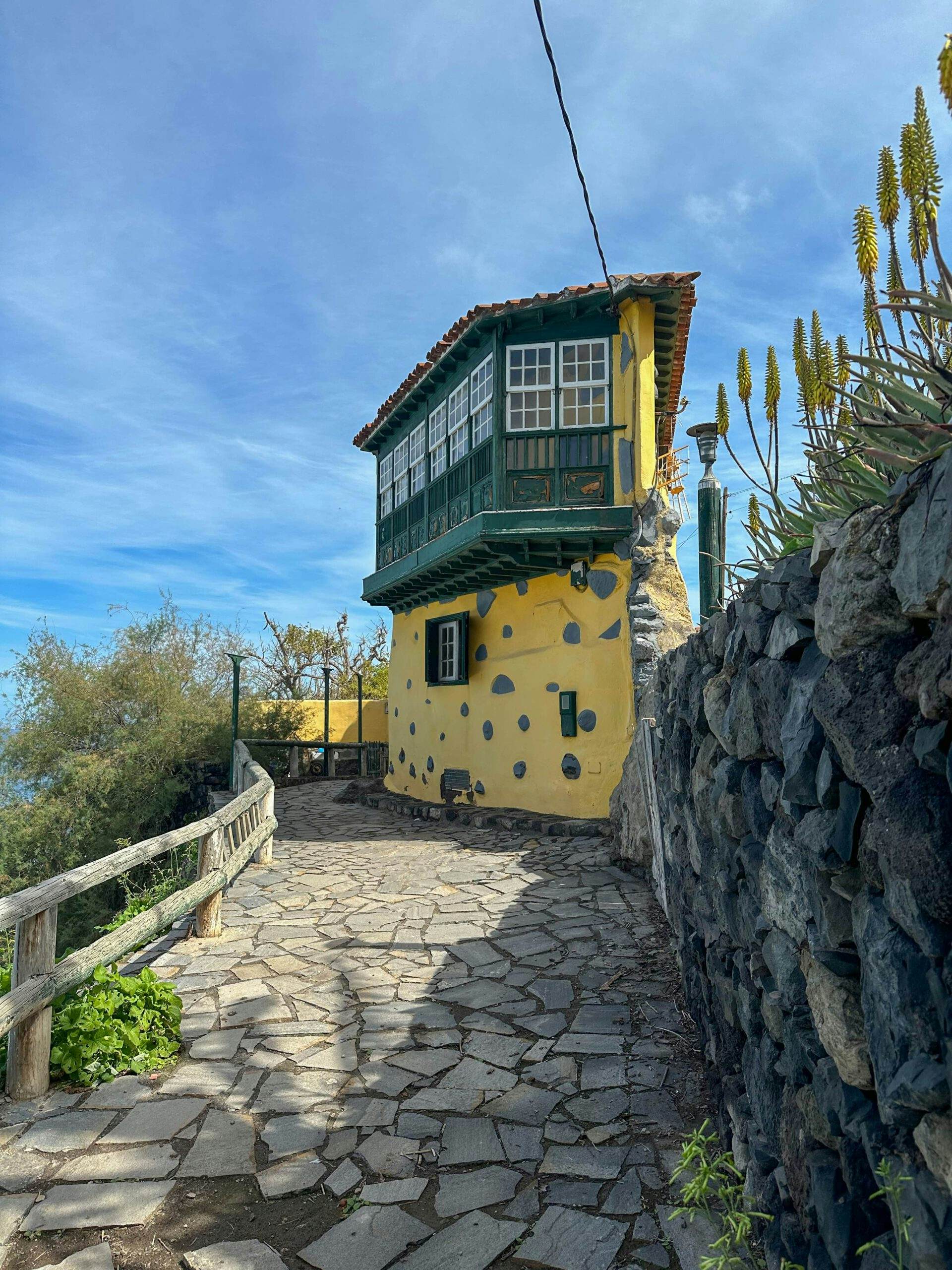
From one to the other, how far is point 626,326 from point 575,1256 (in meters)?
10.4

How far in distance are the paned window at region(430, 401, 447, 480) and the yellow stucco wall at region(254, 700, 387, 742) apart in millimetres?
9304

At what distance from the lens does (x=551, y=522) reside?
422 inches

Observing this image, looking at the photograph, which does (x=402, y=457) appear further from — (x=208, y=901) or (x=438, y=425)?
(x=208, y=901)

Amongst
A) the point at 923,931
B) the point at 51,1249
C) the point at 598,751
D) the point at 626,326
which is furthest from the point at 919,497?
the point at 626,326

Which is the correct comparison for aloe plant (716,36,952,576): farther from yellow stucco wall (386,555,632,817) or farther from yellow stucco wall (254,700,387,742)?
yellow stucco wall (254,700,387,742)

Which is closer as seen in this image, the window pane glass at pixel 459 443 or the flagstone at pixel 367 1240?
the flagstone at pixel 367 1240

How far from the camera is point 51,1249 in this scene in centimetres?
281

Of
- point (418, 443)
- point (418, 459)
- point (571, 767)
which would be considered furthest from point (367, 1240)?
point (418, 443)

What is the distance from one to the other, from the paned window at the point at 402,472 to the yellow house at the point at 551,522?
2.06m

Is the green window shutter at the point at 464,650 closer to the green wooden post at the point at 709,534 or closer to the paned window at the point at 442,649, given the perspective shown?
the paned window at the point at 442,649

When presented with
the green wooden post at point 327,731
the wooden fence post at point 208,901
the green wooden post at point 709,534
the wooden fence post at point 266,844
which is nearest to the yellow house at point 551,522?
the green wooden post at point 709,534

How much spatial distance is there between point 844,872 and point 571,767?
9.03 metres

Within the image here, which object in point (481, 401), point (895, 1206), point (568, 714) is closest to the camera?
point (895, 1206)

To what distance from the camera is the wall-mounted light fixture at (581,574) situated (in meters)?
10.9
